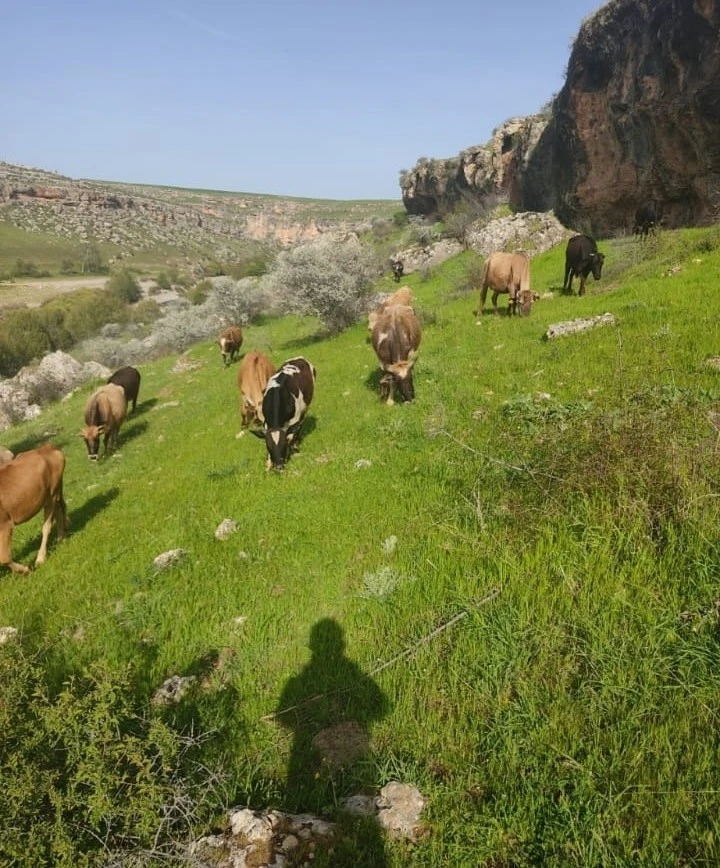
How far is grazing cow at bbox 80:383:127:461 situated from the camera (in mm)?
13438

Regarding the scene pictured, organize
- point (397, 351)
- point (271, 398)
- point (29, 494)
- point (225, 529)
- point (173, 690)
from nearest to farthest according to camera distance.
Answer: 1. point (173, 690)
2. point (225, 529)
3. point (29, 494)
4. point (271, 398)
5. point (397, 351)

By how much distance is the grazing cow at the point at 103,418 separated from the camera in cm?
1344

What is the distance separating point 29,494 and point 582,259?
18.0 m

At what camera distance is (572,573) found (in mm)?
3578

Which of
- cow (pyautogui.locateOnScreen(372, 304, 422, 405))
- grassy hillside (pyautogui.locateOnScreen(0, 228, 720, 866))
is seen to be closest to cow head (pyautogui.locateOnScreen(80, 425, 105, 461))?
grassy hillside (pyautogui.locateOnScreen(0, 228, 720, 866))

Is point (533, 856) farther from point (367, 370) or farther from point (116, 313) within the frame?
point (116, 313)

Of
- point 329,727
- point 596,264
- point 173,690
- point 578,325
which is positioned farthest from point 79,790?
point 596,264

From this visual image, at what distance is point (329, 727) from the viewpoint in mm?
3271

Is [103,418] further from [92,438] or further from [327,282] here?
[327,282]

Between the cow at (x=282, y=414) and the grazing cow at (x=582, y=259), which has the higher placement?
the grazing cow at (x=582, y=259)

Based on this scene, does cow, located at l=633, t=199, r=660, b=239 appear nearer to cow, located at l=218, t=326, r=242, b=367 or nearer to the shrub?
the shrub

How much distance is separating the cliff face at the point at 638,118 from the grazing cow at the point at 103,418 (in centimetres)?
2867

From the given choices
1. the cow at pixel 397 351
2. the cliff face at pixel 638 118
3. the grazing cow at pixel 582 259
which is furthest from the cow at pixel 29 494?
the cliff face at pixel 638 118

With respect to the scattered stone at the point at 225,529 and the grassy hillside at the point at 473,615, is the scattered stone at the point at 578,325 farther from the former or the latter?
the scattered stone at the point at 225,529
